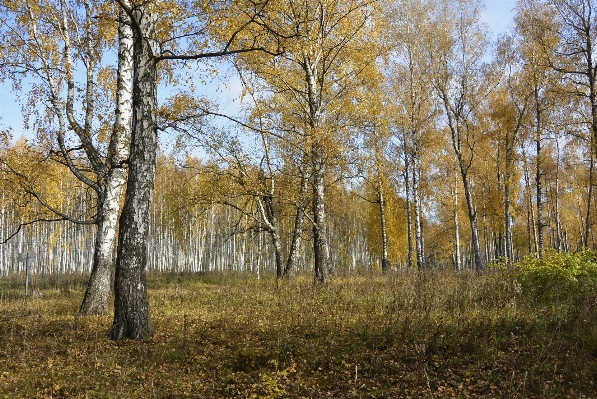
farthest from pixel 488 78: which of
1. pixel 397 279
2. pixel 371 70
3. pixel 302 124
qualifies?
pixel 397 279

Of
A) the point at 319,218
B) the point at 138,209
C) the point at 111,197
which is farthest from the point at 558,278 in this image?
the point at 111,197

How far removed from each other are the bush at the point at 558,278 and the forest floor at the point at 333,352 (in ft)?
0.84

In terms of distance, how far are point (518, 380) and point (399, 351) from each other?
1371mm

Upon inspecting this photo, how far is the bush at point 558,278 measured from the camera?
7215mm

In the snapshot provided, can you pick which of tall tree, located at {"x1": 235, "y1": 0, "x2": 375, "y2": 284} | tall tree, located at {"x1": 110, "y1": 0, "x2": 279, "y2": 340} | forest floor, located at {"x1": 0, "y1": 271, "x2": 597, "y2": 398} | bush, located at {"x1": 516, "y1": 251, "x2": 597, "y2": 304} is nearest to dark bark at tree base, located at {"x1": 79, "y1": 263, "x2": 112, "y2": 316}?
forest floor, located at {"x1": 0, "y1": 271, "x2": 597, "y2": 398}

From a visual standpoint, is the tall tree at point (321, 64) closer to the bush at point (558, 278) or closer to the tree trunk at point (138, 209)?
the tree trunk at point (138, 209)

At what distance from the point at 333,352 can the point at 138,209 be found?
3.37 m

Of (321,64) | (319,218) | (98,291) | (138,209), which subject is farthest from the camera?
(321,64)

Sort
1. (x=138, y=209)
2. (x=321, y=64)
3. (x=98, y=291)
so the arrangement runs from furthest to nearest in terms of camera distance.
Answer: (x=321, y=64)
(x=98, y=291)
(x=138, y=209)

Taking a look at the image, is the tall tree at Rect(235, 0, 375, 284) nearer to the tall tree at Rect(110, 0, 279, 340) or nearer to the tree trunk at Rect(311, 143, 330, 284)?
the tree trunk at Rect(311, 143, 330, 284)

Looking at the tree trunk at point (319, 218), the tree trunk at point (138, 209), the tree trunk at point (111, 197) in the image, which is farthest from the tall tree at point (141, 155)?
the tree trunk at point (319, 218)

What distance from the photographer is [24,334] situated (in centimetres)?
643

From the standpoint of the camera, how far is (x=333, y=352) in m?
5.34

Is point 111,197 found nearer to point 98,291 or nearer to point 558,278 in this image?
point 98,291
